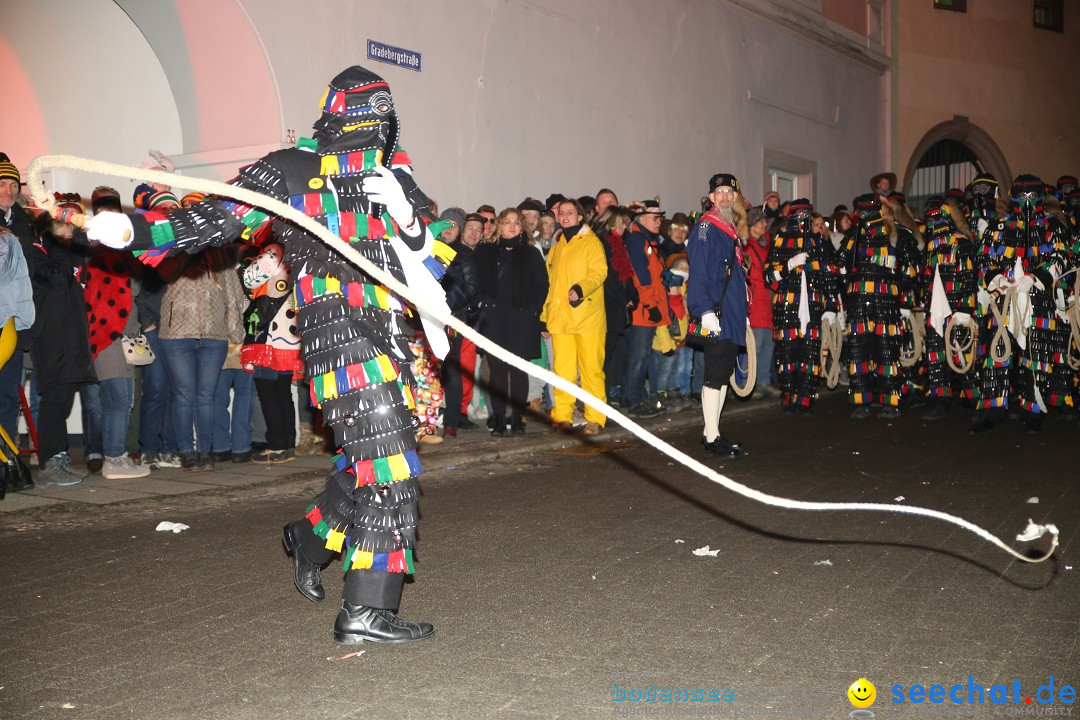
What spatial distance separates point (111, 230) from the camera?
3811 millimetres

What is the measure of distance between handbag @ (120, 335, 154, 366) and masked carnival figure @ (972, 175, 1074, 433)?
7.43 meters

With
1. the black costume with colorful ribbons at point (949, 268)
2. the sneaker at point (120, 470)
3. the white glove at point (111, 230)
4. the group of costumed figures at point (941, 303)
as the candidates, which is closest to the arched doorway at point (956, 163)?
the group of costumed figures at point (941, 303)

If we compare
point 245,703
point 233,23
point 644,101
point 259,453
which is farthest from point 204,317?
point 644,101

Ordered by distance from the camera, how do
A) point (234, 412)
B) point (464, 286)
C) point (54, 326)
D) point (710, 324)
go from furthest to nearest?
point (464, 286), point (234, 412), point (710, 324), point (54, 326)

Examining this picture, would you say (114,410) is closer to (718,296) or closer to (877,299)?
(718,296)

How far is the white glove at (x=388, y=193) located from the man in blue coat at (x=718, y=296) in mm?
4742

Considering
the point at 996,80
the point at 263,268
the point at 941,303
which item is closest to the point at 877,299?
the point at 941,303

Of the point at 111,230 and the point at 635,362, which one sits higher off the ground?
the point at 111,230

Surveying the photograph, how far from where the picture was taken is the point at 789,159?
63.0ft

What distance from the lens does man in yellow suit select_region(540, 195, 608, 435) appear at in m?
10.5

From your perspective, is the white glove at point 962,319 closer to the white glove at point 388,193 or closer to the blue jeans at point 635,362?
the blue jeans at point 635,362

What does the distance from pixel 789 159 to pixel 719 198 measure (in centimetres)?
1077

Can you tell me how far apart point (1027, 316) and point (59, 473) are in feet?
28.2

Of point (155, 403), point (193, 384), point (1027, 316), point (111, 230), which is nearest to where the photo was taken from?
point (111, 230)
